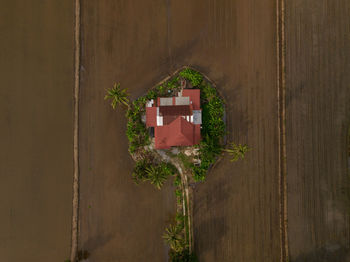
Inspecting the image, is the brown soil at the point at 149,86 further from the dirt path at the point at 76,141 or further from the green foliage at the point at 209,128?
the green foliage at the point at 209,128

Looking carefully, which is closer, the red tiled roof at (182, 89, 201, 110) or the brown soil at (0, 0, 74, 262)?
the red tiled roof at (182, 89, 201, 110)

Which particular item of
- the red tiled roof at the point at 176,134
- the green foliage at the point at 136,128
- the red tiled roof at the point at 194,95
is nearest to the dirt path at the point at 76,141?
the green foliage at the point at 136,128

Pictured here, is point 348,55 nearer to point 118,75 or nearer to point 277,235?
point 277,235

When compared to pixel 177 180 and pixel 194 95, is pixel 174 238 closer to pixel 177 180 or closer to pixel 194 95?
pixel 177 180

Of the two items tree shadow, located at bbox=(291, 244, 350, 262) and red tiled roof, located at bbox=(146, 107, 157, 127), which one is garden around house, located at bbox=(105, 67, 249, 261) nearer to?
red tiled roof, located at bbox=(146, 107, 157, 127)

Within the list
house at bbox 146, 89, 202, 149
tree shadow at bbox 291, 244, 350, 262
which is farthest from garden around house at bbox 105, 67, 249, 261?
tree shadow at bbox 291, 244, 350, 262

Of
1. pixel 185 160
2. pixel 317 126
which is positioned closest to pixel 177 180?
pixel 185 160
